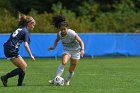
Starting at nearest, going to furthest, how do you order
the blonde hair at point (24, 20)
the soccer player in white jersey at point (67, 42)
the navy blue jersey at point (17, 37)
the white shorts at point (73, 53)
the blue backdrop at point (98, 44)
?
the navy blue jersey at point (17, 37), the blonde hair at point (24, 20), the soccer player in white jersey at point (67, 42), the white shorts at point (73, 53), the blue backdrop at point (98, 44)

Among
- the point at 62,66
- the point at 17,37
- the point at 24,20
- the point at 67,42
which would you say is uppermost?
the point at 24,20

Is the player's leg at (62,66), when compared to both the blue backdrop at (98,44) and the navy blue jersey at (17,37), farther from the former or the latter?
the blue backdrop at (98,44)

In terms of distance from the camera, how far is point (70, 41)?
1527 centimetres

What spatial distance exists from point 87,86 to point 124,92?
173 centimetres

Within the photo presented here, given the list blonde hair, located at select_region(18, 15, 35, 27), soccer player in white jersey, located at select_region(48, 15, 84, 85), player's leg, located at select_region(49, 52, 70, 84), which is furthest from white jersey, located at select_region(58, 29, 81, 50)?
blonde hair, located at select_region(18, 15, 35, 27)

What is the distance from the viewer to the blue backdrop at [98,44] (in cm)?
3175

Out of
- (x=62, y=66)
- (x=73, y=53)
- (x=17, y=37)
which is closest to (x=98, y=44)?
(x=73, y=53)

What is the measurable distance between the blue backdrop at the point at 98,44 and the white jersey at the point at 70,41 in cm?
1568

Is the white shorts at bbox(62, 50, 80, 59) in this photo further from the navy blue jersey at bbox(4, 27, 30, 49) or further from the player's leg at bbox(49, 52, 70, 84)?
the navy blue jersey at bbox(4, 27, 30, 49)

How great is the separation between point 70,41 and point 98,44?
1784 cm

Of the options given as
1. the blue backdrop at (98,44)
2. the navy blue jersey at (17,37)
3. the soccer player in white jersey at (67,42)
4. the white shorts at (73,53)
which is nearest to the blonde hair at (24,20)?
the navy blue jersey at (17,37)

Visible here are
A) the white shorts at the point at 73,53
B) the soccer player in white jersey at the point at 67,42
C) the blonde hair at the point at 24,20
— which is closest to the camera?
the blonde hair at the point at 24,20

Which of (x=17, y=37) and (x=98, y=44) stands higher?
(x=17, y=37)

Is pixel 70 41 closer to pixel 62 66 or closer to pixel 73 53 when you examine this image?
pixel 73 53
